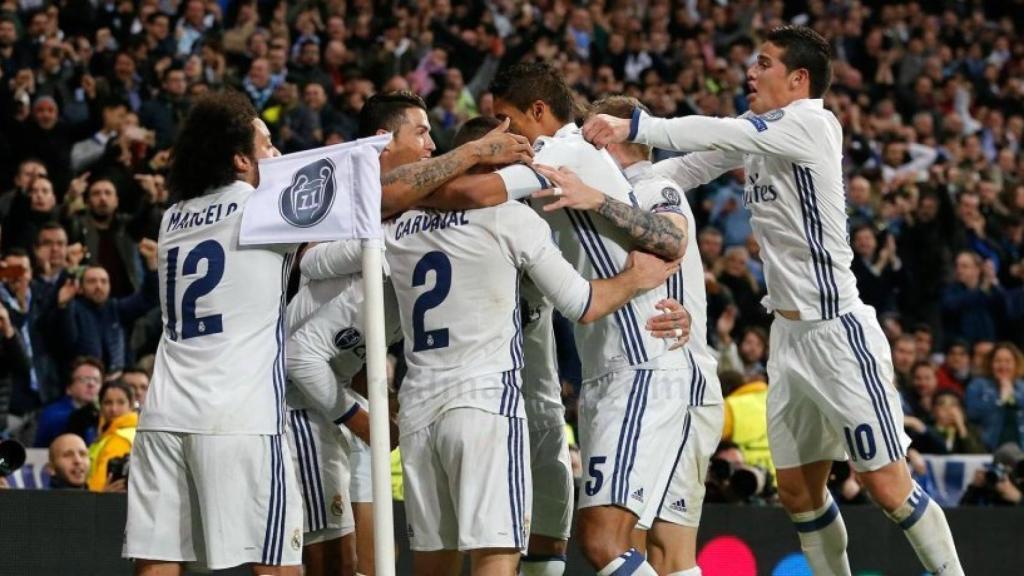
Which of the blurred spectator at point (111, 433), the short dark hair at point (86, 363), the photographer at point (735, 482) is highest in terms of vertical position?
the short dark hair at point (86, 363)

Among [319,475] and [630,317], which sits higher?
[630,317]

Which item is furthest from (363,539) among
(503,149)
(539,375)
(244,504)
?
(503,149)

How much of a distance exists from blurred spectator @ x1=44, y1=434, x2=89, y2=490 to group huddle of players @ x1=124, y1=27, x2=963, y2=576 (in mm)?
2632

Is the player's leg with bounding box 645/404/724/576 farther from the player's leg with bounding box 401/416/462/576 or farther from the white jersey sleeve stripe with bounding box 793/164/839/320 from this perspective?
the player's leg with bounding box 401/416/462/576

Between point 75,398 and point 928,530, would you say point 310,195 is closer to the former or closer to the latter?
point 928,530

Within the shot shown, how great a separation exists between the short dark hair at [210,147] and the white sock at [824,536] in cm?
325

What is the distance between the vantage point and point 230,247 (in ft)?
19.1

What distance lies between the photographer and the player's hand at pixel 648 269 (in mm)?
6281

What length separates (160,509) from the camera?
5.80 m

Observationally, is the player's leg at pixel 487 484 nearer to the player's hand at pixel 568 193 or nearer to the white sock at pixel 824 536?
the player's hand at pixel 568 193

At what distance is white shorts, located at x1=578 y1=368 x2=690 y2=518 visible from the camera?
Answer: 6238 millimetres

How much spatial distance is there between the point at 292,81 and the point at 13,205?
3616mm

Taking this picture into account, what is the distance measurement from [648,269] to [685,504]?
1.28 metres

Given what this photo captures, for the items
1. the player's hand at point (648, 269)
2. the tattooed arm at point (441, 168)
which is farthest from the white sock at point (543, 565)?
the tattooed arm at point (441, 168)
